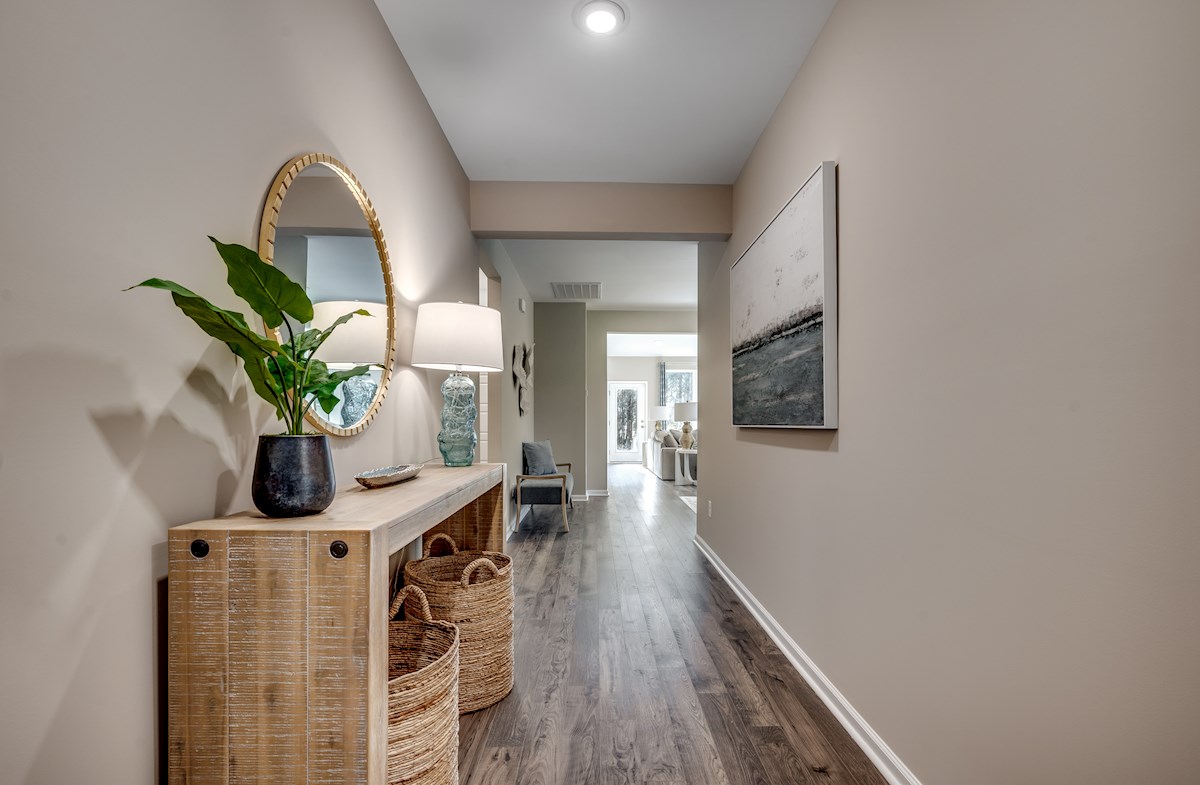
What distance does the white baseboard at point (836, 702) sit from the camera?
162 centimetres

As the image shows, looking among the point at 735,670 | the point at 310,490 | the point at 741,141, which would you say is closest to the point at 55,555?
the point at 310,490

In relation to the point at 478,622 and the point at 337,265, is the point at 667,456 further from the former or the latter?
the point at 337,265

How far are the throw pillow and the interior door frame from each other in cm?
745

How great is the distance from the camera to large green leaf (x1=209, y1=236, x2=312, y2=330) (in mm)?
975

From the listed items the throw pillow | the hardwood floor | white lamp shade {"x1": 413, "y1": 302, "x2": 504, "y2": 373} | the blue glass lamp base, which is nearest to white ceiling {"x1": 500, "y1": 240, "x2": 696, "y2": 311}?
the throw pillow

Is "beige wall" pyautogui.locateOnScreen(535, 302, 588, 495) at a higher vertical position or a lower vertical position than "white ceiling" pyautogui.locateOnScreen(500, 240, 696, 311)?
lower

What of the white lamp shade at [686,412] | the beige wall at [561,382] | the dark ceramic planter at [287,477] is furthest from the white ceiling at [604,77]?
the white lamp shade at [686,412]

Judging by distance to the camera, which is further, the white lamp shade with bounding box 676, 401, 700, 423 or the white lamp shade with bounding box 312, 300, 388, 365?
the white lamp shade with bounding box 676, 401, 700, 423

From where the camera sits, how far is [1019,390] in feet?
3.83

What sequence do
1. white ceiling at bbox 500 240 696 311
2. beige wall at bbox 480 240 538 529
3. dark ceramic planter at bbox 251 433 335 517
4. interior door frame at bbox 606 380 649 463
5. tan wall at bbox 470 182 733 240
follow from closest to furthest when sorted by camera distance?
1. dark ceramic planter at bbox 251 433 335 517
2. tan wall at bbox 470 182 733 240
3. beige wall at bbox 480 240 538 529
4. white ceiling at bbox 500 240 696 311
5. interior door frame at bbox 606 380 649 463

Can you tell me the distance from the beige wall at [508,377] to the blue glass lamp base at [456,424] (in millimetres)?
2003

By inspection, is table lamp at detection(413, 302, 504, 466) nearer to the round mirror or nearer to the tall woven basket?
the round mirror

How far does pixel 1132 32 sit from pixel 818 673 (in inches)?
80.8

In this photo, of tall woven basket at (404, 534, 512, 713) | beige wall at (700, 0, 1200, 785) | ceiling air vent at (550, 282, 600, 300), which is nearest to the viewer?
beige wall at (700, 0, 1200, 785)
